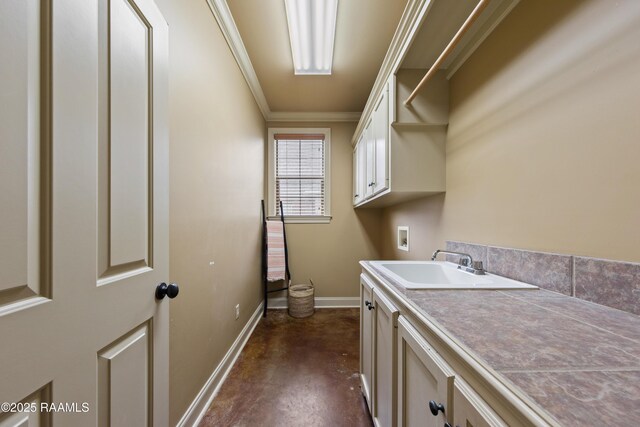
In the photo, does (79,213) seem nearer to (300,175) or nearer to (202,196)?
(202,196)

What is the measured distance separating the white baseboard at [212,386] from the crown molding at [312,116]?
2.47 meters

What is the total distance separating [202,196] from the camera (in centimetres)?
139

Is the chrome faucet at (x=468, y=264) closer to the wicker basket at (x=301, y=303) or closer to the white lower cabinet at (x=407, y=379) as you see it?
the white lower cabinet at (x=407, y=379)

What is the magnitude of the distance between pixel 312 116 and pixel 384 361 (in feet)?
9.21

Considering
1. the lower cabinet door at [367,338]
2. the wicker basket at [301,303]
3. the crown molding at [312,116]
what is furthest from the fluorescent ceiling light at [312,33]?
the wicker basket at [301,303]

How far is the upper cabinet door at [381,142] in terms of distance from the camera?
1.58 meters

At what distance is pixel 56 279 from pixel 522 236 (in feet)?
4.99

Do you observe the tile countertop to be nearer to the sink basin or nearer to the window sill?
the sink basin

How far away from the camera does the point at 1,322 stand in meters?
0.39

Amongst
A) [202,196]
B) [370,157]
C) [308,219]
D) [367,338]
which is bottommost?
[367,338]

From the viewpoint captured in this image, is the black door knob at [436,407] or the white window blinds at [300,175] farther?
the white window blinds at [300,175]

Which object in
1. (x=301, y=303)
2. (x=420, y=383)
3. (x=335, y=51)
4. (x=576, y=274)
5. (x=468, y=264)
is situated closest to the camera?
(x=420, y=383)

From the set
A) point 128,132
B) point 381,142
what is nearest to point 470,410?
point 128,132

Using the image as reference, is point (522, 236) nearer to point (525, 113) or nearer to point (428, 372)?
point (525, 113)
